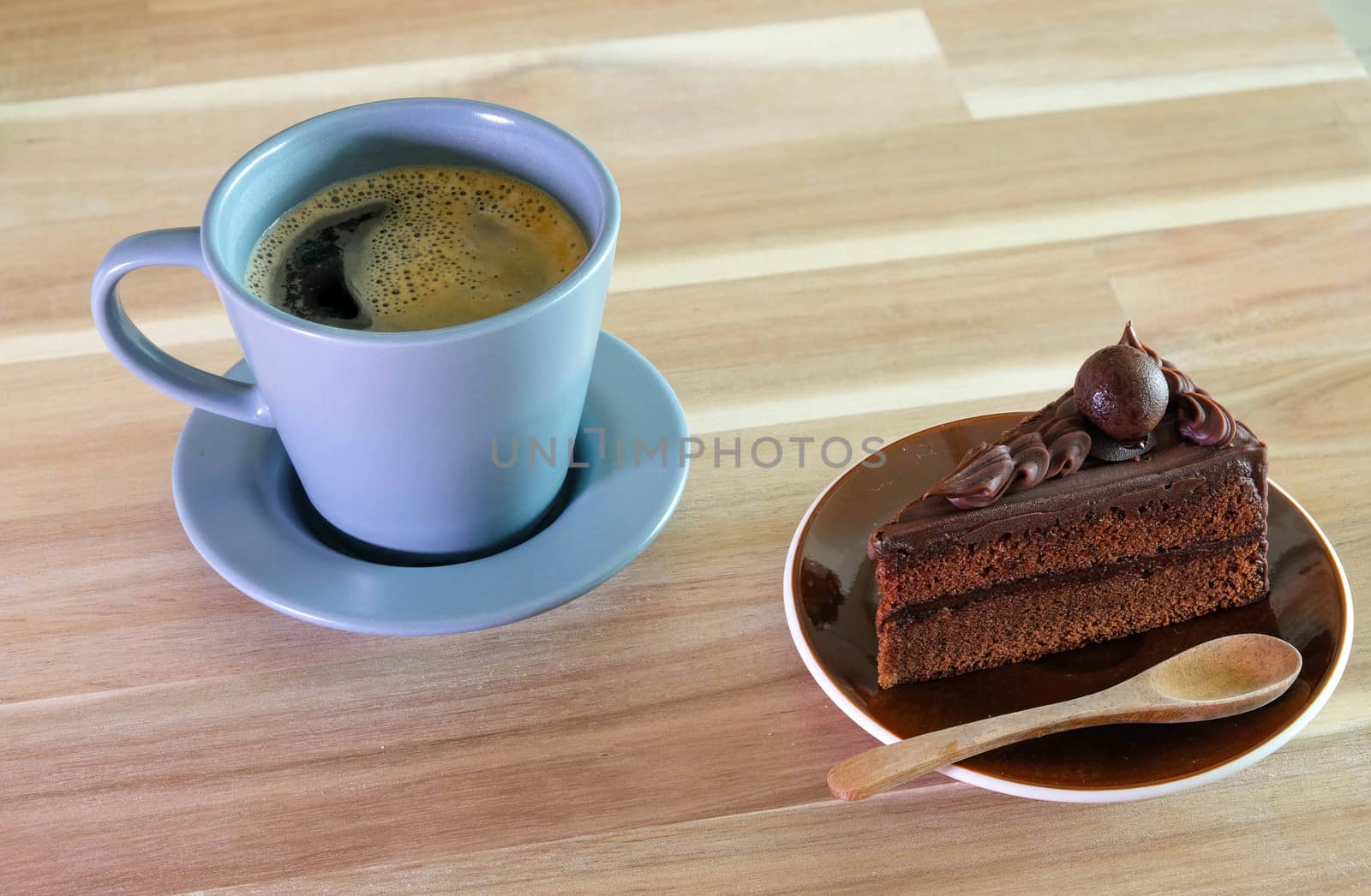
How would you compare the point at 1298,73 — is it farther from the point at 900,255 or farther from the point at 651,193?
the point at 651,193

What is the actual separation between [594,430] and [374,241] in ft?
0.54

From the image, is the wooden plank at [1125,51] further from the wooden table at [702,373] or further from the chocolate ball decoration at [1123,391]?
the chocolate ball decoration at [1123,391]

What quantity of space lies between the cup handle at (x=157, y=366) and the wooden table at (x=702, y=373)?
0.37 feet

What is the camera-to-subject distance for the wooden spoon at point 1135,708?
601 millimetres

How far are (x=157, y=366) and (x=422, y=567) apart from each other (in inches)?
7.0

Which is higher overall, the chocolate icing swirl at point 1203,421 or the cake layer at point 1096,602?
the chocolate icing swirl at point 1203,421

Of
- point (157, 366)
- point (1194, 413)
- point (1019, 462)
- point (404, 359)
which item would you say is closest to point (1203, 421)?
point (1194, 413)

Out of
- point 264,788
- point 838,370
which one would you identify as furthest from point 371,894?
point 838,370

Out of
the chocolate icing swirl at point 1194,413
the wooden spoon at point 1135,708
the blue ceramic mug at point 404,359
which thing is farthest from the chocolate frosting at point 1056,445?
the blue ceramic mug at point 404,359

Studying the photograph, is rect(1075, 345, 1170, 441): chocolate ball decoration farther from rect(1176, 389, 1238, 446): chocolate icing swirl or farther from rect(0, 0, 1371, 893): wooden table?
rect(0, 0, 1371, 893): wooden table

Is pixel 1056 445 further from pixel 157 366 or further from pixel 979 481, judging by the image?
pixel 157 366

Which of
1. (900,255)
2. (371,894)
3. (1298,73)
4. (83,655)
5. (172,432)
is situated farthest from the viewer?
(1298,73)

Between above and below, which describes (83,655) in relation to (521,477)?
below

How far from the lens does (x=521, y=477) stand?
688 mm
